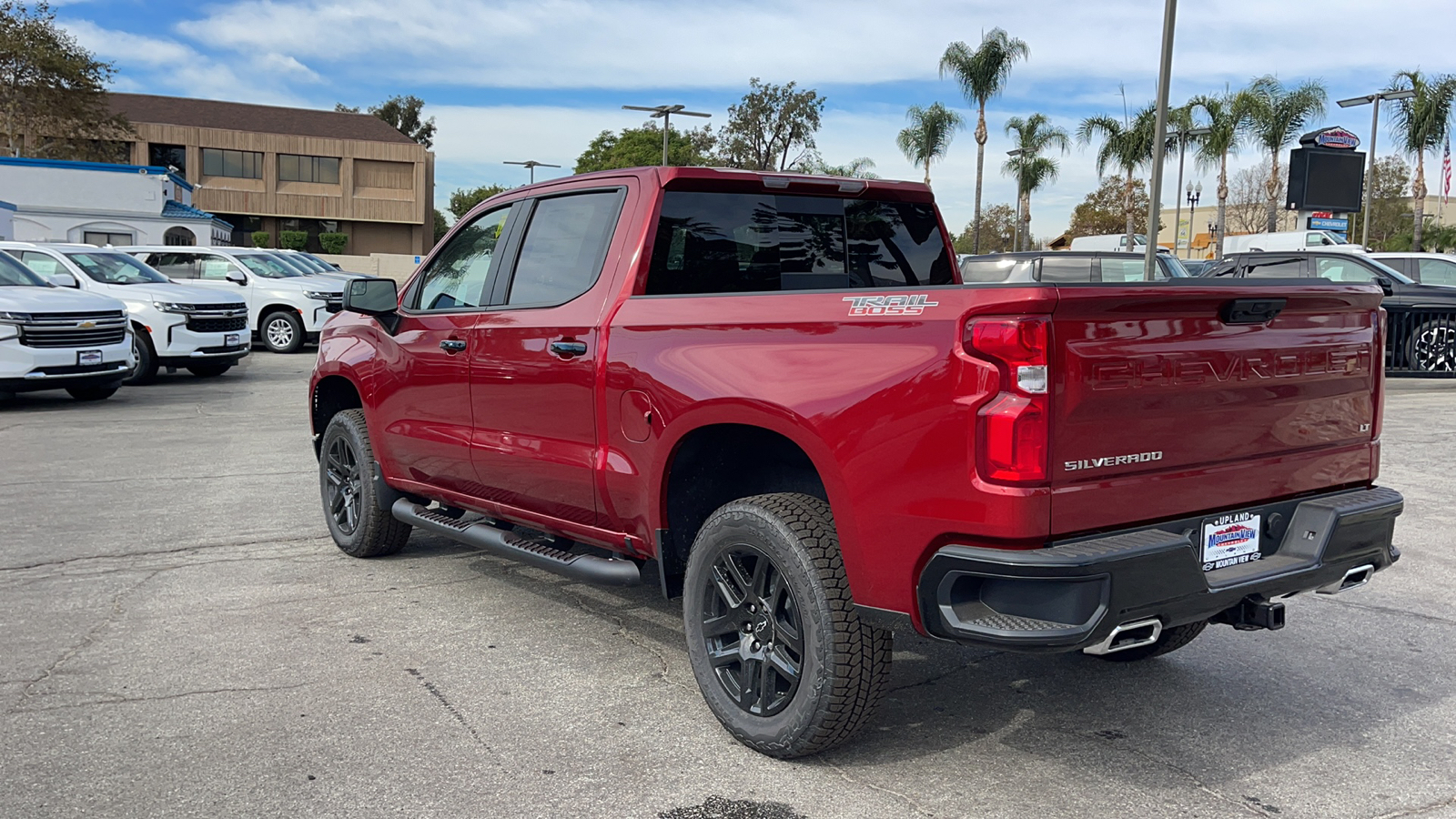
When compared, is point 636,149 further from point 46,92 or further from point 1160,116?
point 1160,116

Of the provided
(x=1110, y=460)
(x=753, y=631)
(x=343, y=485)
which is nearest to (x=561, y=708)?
(x=753, y=631)

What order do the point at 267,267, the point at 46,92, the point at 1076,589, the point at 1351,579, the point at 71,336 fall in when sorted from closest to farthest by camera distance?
1. the point at 1076,589
2. the point at 1351,579
3. the point at 71,336
4. the point at 267,267
5. the point at 46,92

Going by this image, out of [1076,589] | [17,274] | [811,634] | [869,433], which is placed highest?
[17,274]

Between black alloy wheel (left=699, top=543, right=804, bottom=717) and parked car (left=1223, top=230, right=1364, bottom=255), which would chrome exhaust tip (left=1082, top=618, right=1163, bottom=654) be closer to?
black alloy wheel (left=699, top=543, right=804, bottom=717)

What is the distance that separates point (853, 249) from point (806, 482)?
127cm

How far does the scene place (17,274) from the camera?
14.0 meters

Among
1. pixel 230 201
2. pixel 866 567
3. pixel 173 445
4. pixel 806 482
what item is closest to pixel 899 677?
pixel 806 482

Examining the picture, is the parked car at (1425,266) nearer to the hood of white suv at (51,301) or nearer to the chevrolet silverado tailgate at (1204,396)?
the chevrolet silverado tailgate at (1204,396)

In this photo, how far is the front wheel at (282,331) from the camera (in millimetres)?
21625

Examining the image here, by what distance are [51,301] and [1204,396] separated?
1294 cm

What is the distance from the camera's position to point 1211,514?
3.62 metres

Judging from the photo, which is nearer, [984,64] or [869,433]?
[869,433]

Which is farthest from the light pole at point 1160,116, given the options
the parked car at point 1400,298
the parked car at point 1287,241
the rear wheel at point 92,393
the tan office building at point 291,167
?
the tan office building at point 291,167

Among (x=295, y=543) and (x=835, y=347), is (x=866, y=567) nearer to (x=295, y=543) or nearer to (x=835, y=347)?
(x=835, y=347)
